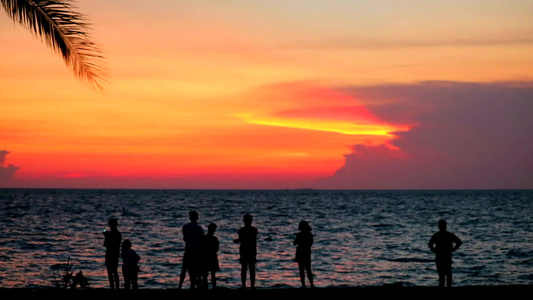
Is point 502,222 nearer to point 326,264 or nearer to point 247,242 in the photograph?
point 326,264

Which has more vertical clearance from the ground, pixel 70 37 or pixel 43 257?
pixel 70 37

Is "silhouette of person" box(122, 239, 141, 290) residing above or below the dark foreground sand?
above

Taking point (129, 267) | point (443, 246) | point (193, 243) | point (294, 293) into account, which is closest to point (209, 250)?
point (193, 243)

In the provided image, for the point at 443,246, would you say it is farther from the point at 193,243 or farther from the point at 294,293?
the point at 193,243

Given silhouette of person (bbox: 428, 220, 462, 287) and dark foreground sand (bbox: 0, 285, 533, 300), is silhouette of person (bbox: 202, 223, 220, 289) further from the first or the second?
silhouette of person (bbox: 428, 220, 462, 287)

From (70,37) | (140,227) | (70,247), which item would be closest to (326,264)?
(70,247)

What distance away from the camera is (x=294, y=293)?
555 inches

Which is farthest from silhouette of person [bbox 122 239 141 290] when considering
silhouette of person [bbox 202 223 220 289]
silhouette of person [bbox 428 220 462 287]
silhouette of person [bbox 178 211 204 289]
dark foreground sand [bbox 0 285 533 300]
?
silhouette of person [bbox 428 220 462 287]

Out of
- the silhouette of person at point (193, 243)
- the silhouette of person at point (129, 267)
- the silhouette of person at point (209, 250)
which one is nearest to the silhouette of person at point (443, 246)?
the silhouette of person at point (209, 250)

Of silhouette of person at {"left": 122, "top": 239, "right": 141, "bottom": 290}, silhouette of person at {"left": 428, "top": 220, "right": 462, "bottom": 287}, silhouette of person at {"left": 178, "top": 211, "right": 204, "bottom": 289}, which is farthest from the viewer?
silhouette of person at {"left": 122, "top": 239, "right": 141, "bottom": 290}

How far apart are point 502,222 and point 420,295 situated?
59.2m

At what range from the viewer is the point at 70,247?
131 ft

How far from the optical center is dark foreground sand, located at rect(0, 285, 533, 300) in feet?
43.7

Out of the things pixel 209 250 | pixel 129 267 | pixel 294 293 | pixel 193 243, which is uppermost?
pixel 193 243
